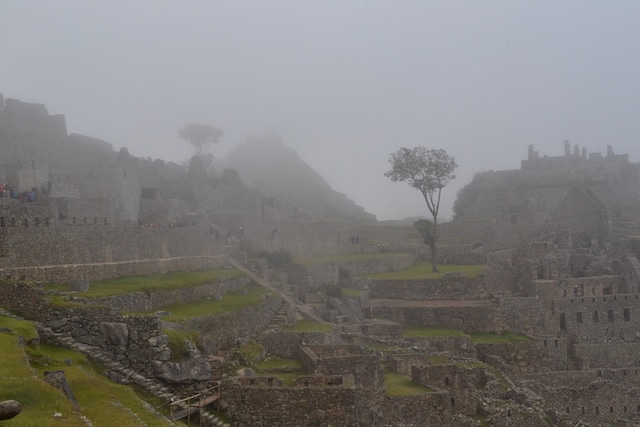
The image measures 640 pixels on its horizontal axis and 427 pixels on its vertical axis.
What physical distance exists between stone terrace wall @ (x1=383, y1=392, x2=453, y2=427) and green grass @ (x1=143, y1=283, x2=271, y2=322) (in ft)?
23.6

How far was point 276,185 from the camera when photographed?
3656 inches

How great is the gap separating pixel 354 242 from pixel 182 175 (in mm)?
15228

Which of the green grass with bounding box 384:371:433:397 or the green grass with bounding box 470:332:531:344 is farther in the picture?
the green grass with bounding box 470:332:531:344

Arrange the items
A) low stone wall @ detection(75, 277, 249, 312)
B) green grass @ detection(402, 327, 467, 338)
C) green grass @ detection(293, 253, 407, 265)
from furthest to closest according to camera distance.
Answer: green grass @ detection(293, 253, 407, 265) < green grass @ detection(402, 327, 467, 338) < low stone wall @ detection(75, 277, 249, 312)

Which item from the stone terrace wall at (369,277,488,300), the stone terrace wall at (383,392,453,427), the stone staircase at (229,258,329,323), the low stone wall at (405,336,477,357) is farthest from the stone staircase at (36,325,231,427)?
the stone terrace wall at (369,277,488,300)

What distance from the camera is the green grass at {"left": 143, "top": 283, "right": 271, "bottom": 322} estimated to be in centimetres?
2378

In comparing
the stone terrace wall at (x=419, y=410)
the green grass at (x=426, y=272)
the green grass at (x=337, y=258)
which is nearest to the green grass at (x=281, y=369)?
the stone terrace wall at (x=419, y=410)

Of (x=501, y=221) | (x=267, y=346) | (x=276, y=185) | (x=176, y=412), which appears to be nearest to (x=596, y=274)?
(x=501, y=221)

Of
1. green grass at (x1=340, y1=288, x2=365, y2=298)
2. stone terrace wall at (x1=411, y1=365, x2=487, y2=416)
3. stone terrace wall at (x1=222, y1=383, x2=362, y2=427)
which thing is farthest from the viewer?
green grass at (x1=340, y1=288, x2=365, y2=298)

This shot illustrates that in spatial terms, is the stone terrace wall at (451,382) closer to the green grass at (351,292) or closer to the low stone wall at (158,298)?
the low stone wall at (158,298)

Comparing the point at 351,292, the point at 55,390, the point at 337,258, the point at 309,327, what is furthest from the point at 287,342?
the point at 337,258

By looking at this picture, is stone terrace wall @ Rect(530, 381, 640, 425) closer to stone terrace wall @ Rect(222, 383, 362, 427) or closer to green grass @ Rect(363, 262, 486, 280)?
green grass @ Rect(363, 262, 486, 280)

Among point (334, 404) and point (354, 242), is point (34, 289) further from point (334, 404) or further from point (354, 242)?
point (354, 242)

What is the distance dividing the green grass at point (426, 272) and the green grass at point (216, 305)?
1396 cm
